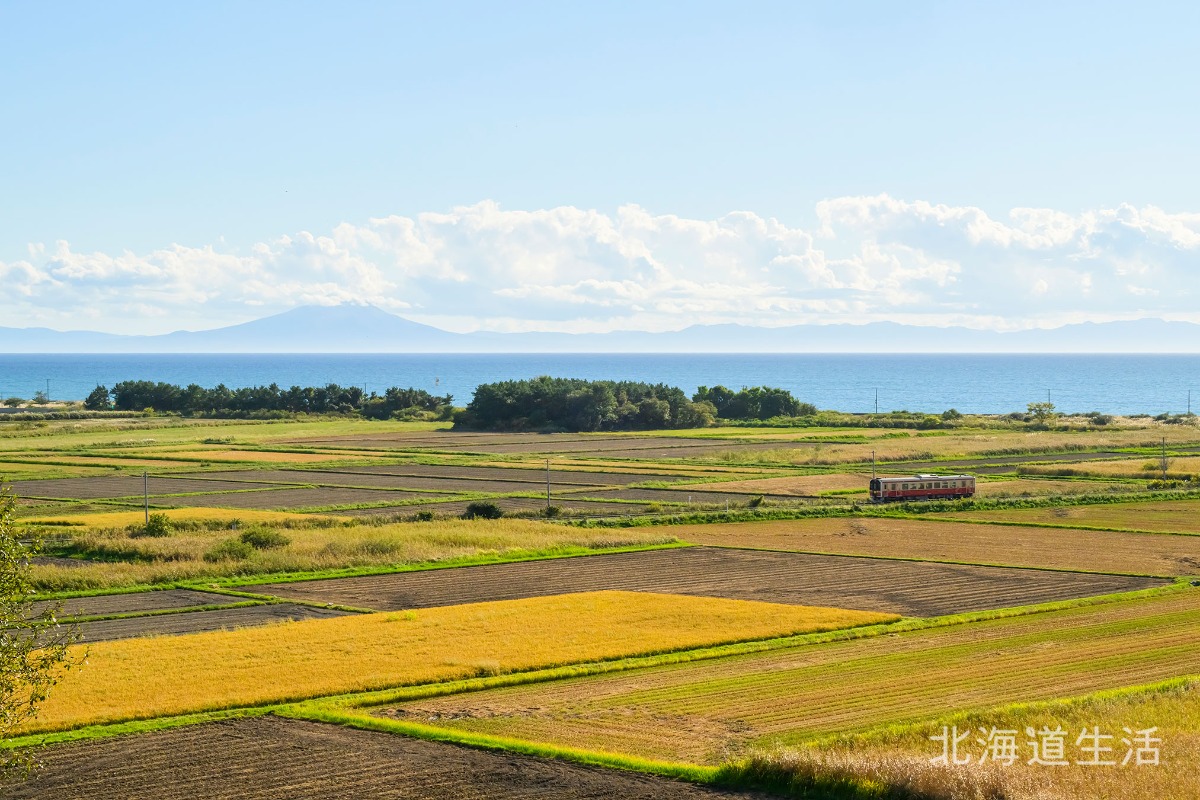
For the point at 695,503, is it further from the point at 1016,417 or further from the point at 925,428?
the point at 1016,417

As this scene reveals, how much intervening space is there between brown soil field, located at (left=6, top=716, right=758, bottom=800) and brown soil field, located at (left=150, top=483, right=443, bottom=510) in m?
45.2

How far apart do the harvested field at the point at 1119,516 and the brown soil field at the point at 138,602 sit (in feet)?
130

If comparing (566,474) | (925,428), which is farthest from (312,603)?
(925,428)

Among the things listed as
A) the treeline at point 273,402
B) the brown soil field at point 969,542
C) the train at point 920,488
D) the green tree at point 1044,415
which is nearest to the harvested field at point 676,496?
the train at point 920,488

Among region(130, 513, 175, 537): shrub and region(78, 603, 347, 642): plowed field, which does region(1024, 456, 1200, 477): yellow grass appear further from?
region(78, 603, 347, 642): plowed field

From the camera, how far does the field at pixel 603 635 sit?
23969 millimetres

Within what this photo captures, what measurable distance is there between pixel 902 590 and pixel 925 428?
99352 millimetres

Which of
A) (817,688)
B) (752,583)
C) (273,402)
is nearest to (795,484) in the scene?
(752,583)

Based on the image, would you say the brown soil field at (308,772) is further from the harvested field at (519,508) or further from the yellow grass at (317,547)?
the harvested field at (519,508)

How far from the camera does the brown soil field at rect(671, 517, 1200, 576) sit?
167ft

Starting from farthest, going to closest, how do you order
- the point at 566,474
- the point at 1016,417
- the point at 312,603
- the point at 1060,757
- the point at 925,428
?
the point at 1016,417 < the point at 925,428 < the point at 566,474 < the point at 312,603 < the point at 1060,757

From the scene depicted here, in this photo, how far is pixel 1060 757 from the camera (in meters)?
22.3

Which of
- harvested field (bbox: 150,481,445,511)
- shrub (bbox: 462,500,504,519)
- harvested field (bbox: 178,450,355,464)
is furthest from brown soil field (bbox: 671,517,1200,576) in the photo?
harvested field (bbox: 178,450,355,464)

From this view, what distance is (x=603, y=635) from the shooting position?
3647 centimetres
